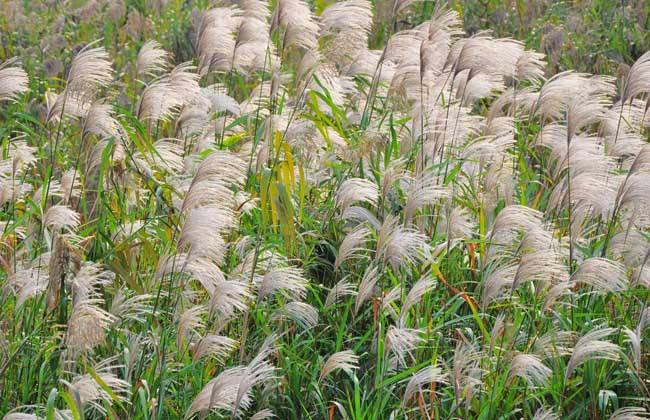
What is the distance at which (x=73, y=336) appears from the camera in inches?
114

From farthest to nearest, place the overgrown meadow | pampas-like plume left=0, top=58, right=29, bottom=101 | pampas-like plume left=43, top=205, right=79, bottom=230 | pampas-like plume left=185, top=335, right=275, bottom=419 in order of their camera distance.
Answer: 1. pampas-like plume left=0, top=58, right=29, bottom=101
2. pampas-like plume left=43, top=205, right=79, bottom=230
3. the overgrown meadow
4. pampas-like plume left=185, top=335, right=275, bottom=419

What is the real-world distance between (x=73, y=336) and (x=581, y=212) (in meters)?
1.72

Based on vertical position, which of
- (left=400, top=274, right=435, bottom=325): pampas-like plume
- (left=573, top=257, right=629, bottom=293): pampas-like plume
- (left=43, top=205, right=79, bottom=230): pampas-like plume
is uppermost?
(left=43, top=205, right=79, bottom=230): pampas-like plume

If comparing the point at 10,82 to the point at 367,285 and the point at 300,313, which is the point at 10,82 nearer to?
the point at 300,313

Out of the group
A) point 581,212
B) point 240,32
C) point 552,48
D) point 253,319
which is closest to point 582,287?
point 581,212

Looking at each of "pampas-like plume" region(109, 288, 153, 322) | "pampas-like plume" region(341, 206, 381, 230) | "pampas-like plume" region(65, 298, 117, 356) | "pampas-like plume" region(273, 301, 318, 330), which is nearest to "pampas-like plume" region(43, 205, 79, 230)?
"pampas-like plume" region(109, 288, 153, 322)

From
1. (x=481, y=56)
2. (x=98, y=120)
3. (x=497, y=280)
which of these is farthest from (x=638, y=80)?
(x=98, y=120)

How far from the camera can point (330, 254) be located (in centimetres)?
433

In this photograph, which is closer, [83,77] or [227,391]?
[227,391]

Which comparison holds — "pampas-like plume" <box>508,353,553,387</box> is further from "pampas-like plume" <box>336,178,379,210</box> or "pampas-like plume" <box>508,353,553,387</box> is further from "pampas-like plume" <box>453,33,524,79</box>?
"pampas-like plume" <box>453,33,524,79</box>

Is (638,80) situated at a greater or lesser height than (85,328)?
greater

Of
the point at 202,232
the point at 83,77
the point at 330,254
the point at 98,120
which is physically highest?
the point at 83,77

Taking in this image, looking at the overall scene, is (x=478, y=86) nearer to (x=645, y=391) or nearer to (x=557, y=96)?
(x=557, y=96)

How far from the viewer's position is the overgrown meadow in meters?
3.22
